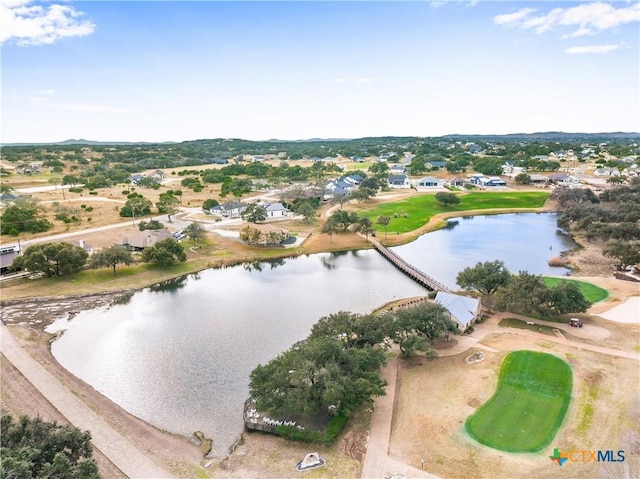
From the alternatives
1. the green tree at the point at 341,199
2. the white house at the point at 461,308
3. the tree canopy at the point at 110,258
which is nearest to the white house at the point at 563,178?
the green tree at the point at 341,199

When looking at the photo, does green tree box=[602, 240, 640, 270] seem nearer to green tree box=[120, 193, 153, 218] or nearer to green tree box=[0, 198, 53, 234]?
green tree box=[120, 193, 153, 218]

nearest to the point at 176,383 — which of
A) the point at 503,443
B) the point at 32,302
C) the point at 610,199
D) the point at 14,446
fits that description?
the point at 14,446

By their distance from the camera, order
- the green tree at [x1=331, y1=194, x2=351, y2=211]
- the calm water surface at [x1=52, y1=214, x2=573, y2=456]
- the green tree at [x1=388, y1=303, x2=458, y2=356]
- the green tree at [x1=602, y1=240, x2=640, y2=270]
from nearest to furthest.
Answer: the calm water surface at [x1=52, y1=214, x2=573, y2=456]
the green tree at [x1=388, y1=303, x2=458, y2=356]
the green tree at [x1=602, y1=240, x2=640, y2=270]
the green tree at [x1=331, y1=194, x2=351, y2=211]

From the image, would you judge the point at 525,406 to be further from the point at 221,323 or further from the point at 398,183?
the point at 398,183

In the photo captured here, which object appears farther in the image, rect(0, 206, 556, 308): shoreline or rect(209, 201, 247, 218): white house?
rect(209, 201, 247, 218): white house

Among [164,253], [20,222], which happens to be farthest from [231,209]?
[20,222]

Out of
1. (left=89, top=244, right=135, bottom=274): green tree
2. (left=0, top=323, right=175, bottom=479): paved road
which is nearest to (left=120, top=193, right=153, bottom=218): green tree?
(left=89, top=244, right=135, bottom=274): green tree
